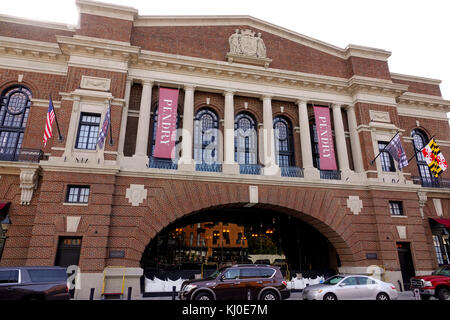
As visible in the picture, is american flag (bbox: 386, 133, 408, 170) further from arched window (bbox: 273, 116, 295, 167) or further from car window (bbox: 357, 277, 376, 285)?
car window (bbox: 357, 277, 376, 285)

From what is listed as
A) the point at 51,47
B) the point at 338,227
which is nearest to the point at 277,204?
the point at 338,227

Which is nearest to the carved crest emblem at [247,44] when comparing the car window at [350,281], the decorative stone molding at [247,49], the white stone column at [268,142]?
the decorative stone molding at [247,49]

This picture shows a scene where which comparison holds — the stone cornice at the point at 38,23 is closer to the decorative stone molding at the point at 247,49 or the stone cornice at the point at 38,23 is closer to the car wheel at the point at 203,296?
the decorative stone molding at the point at 247,49

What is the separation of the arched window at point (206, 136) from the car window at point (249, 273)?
8.44 meters

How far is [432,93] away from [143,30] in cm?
2612

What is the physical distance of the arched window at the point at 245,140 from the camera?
21500 mm

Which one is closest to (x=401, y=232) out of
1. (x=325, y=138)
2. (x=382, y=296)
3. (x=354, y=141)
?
(x=354, y=141)

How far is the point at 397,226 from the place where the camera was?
20.4 metres

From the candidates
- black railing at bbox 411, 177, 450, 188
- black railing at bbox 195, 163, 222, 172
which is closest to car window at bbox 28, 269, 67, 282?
black railing at bbox 195, 163, 222, 172

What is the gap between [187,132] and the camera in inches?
784

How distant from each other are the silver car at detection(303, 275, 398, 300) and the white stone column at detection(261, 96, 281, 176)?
26.5 ft

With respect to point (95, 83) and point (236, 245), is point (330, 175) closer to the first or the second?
point (236, 245)
